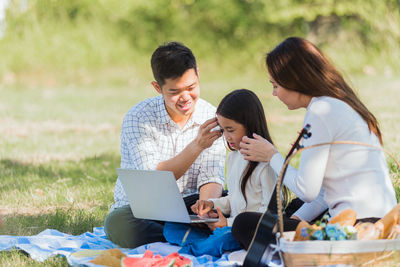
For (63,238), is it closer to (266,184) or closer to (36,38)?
(266,184)

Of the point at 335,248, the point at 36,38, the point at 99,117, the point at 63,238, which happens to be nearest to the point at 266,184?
the point at 335,248

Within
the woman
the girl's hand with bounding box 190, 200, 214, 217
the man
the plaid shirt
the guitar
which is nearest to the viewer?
the guitar

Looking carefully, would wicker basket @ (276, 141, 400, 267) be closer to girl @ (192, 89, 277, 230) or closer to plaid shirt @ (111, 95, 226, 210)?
girl @ (192, 89, 277, 230)

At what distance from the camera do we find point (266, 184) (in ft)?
10.8

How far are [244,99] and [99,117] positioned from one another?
7646mm

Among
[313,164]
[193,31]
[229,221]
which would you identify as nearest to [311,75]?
[313,164]

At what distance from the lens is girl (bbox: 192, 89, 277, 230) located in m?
3.30

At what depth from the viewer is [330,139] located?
2822mm

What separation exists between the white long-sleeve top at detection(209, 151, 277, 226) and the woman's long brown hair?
578 millimetres

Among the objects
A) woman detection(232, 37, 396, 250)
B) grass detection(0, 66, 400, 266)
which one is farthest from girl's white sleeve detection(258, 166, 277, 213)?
grass detection(0, 66, 400, 266)

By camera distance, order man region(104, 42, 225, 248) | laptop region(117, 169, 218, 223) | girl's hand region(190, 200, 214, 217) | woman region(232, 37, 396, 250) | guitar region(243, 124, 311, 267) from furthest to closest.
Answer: man region(104, 42, 225, 248), girl's hand region(190, 200, 214, 217), laptop region(117, 169, 218, 223), woman region(232, 37, 396, 250), guitar region(243, 124, 311, 267)

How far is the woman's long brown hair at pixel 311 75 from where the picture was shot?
2910mm

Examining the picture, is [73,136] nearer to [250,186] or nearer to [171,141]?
[171,141]

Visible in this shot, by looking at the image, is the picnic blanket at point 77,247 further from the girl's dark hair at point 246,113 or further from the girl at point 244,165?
the girl's dark hair at point 246,113
